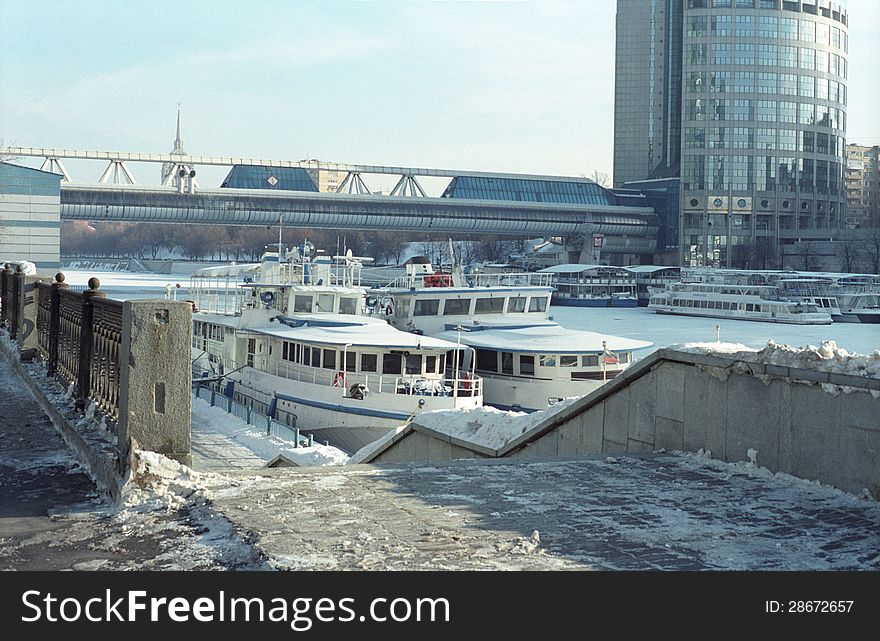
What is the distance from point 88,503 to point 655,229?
12336 cm

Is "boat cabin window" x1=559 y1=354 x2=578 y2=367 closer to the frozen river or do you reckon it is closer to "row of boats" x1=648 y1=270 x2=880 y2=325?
the frozen river

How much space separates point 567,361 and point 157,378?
2320 centimetres

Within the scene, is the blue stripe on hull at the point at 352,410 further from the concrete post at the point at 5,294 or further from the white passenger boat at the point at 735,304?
the white passenger boat at the point at 735,304

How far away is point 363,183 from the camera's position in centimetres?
10494

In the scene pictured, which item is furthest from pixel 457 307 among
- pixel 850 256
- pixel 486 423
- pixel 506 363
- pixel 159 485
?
pixel 850 256

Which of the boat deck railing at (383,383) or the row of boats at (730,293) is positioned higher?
the row of boats at (730,293)

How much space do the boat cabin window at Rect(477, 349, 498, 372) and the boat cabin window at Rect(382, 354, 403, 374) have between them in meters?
4.38

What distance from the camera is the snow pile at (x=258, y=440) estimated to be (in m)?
16.7

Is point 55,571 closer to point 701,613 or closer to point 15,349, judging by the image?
point 701,613

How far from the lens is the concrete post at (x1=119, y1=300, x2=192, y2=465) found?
691cm

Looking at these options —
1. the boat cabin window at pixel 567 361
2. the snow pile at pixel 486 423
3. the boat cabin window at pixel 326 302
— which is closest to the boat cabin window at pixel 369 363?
the boat cabin window at pixel 567 361

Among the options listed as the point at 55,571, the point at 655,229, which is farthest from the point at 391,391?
Result: the point at 655,229

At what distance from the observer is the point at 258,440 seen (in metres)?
20.5

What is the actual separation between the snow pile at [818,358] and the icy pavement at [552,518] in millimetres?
818
